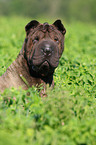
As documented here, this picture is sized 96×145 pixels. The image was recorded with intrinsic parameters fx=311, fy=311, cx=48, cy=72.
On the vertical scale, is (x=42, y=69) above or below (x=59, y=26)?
below

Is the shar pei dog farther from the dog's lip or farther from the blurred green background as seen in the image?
the blurred green background

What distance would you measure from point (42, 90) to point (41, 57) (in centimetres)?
59

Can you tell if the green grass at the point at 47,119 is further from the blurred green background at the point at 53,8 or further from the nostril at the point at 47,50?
the blurred green background at the point at 53,8

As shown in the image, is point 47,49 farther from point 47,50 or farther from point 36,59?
point 36,59

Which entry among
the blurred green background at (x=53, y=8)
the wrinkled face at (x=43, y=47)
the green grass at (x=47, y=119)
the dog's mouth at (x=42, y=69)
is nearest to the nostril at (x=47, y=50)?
the wrinkled face at (x=43, y=47)

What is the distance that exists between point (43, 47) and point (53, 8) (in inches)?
2861

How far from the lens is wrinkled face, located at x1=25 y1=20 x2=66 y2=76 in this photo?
17.0ft

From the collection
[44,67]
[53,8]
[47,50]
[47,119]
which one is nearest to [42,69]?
[44,67]

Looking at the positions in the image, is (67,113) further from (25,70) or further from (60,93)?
(25,70)

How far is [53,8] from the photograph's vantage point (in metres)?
76.2

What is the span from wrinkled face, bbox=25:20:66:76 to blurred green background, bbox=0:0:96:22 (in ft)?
194

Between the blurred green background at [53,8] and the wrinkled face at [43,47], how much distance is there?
59.0 m

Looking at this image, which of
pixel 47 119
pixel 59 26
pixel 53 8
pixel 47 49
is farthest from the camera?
pixel 53 8

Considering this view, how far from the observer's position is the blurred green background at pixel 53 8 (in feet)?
217
